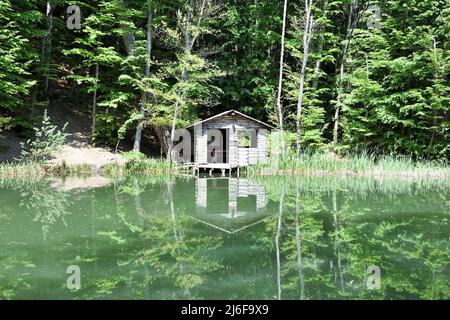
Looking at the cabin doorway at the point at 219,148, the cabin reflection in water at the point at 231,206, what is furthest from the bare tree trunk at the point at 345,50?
the cabin reflection in water at the point at 231,206

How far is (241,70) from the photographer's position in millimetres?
25531

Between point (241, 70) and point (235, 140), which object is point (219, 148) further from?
point (241, 70)

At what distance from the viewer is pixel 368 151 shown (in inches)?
903

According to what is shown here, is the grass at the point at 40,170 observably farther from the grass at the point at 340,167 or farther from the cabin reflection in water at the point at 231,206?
the grass at the point at 340,167

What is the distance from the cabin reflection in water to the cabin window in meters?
6.48

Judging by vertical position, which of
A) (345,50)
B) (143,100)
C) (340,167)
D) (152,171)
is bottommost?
(152,171)

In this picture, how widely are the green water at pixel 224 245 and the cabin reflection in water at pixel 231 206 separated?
0.12 feet

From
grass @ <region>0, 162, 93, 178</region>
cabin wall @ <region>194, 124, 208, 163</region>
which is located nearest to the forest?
cabin wall @ <region>194, 124, 208, 163</region>

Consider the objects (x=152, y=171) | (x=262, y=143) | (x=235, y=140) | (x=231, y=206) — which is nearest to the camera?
(x=231, y=206)

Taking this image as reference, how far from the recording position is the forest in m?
20.2

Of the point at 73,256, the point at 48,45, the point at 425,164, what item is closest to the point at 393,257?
the point at 73,256

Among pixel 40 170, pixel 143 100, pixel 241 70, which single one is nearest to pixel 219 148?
pixel 241 70

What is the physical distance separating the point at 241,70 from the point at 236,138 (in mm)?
5507

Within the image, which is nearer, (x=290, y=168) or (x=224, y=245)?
(x=224, y=245)
